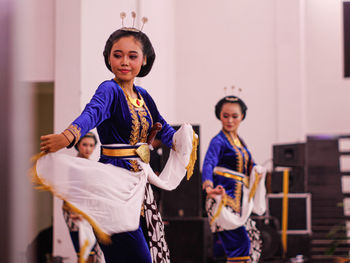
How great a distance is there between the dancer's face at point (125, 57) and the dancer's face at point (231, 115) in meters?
1.98

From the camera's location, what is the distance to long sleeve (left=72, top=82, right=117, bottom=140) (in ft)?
7.15

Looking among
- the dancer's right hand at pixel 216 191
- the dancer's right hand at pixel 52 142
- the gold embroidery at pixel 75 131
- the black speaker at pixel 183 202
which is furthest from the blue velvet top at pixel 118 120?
the black speaker at pixel 183 202

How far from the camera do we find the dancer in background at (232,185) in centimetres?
413

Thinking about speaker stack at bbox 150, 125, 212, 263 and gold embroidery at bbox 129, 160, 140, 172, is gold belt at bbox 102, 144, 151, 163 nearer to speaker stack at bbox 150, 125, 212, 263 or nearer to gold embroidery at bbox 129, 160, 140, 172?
gold embroidery at bbox 129, 160, 140, 172

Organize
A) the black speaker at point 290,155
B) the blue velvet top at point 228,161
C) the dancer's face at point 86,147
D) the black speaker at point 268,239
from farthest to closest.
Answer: the black speaker at point 290,155 < the black speaker at point 268,239 < the dancer's face at point 86,147 < the blue velvet top at point 228,161

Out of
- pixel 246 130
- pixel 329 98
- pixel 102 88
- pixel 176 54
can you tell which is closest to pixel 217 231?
pixel 102 88

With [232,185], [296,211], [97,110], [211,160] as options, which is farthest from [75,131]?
[296,211]

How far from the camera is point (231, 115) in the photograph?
445 cm

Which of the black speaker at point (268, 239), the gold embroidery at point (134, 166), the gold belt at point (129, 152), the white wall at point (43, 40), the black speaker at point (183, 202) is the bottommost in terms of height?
the black speaker at point (268, 239)

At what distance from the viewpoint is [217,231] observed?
4.25 metres

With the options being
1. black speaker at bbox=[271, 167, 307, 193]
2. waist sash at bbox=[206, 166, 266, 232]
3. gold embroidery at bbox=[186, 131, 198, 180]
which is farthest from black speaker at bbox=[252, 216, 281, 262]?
gold embroidery at bbox=[186, 131, 198, 180]

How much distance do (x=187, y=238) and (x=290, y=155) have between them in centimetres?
193

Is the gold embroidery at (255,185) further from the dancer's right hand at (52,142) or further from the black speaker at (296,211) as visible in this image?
the black speaker at (296,211)

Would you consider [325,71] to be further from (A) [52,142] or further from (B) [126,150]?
(A) [52,142]
